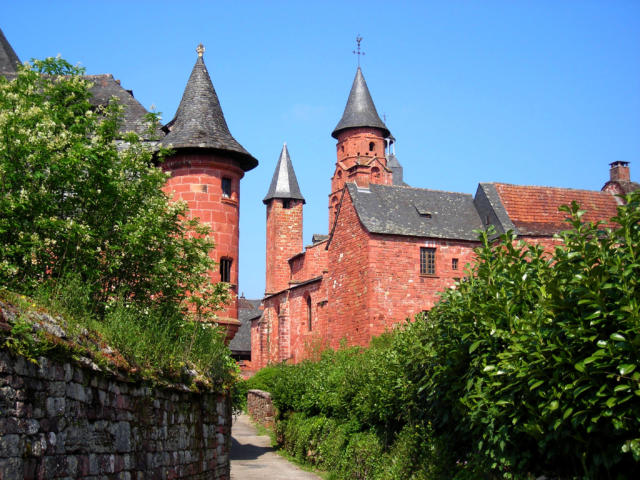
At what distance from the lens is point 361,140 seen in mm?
62844

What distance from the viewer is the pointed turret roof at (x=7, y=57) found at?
27400mm

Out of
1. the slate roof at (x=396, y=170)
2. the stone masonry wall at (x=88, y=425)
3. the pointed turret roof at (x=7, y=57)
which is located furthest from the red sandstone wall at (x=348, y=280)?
the slate roof at (x=396, y=170)

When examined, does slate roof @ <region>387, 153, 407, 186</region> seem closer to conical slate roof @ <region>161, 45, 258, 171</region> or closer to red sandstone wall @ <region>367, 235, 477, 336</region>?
red sandstone wall @ <region>367, 235, 477, 336</region>

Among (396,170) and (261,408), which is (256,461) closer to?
(261,408)

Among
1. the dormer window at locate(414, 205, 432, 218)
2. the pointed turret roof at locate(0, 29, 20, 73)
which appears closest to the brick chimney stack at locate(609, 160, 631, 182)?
the dormer window at locate(414, 205, 432, 218)

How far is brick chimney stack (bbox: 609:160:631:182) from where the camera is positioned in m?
45.8

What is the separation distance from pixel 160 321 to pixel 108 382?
11.9 feet

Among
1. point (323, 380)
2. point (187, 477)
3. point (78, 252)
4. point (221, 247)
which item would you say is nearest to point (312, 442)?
point (323, 380)

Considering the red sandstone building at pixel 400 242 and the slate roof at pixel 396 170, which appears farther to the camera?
the slate roof at pixel 396 170

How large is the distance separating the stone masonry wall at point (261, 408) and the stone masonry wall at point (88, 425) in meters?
18.7

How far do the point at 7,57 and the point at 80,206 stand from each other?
2077cm

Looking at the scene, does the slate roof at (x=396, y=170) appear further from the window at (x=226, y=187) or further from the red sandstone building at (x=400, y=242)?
the window at (x=226, y=187)

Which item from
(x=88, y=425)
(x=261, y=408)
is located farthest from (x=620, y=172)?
(x=88, y=425)

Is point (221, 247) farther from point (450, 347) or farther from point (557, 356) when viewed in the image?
point (557, 356)
